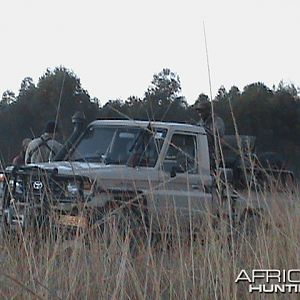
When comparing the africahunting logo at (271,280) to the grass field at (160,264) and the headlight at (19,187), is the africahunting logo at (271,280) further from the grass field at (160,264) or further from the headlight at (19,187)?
the headlight at (19,187)

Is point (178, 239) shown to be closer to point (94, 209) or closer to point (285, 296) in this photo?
point (285, 296)

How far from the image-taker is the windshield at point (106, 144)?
8.70m

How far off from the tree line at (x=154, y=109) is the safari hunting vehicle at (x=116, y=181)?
340 mm

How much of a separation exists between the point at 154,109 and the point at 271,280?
158 inches

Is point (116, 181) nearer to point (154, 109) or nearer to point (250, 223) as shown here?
point (154, 109)

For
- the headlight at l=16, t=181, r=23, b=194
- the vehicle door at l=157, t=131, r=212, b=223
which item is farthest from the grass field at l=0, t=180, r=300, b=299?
the headlight at l=16, t=181, r=23, b=194

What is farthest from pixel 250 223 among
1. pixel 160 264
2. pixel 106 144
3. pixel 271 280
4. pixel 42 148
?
pixel 42 148

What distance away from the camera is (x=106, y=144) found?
900cm

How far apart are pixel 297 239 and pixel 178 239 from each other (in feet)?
2.23

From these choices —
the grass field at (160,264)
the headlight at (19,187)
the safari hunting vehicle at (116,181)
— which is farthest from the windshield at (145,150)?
the grass field at (160,264)

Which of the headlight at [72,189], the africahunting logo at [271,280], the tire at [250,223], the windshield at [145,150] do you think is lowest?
the africahunting logo at [271,280]

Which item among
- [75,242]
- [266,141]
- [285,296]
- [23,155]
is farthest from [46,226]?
[266,141]

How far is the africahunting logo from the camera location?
11.8 ft

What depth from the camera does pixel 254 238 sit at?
4.62m
